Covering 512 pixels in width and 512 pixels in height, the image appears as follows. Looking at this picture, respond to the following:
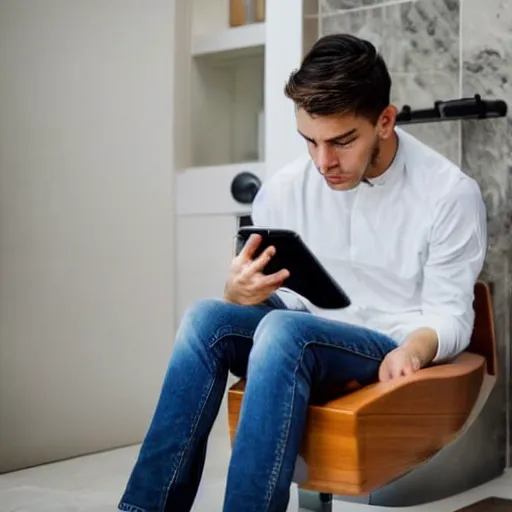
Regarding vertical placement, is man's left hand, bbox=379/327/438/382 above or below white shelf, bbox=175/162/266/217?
below

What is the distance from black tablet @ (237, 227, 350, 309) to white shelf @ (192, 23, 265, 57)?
40.7 inches

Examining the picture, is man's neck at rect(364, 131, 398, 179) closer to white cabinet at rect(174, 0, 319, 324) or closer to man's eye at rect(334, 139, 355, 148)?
man's eye at rect(334, 139, 355, 148)

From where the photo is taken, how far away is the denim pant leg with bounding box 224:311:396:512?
117 cm

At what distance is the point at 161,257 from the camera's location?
239cm

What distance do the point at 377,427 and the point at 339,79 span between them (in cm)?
49

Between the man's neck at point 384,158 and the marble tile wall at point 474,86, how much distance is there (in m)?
0.63

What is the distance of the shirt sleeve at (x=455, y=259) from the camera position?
1349 millimetres

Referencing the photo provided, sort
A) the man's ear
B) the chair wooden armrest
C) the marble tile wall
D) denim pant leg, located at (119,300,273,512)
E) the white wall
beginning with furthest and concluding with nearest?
the white wall
the marble tile wall
the man's ear
denim pant leg, located at (119,300,273,512)
the chair wooden armrest

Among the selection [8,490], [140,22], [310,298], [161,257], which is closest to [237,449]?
[310,298]

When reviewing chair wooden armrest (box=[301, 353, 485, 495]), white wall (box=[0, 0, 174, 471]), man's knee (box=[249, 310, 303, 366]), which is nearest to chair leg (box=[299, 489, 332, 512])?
chair wooden armrest (box=[301, 353, 485, 495])

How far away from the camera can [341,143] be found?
1.36 m

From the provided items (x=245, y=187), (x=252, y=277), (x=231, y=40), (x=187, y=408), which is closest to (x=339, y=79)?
(x=252, y=277)

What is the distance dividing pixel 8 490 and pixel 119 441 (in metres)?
0.43

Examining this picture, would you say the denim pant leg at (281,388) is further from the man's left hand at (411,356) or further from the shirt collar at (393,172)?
the shirt collar at (393,172)
